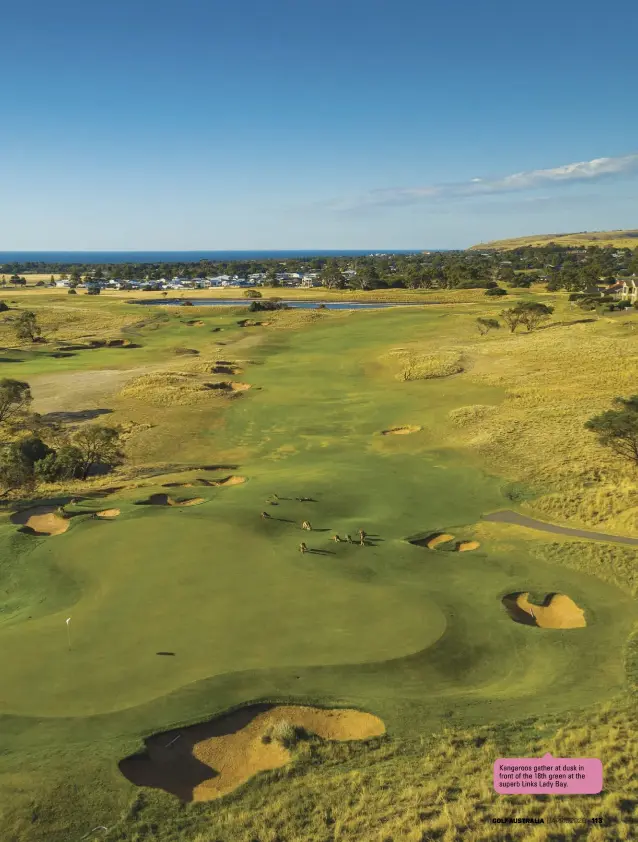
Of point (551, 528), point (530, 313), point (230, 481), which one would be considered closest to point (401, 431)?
point (230, 481)

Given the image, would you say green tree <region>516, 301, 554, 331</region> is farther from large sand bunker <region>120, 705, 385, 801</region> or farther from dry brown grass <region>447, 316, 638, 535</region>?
large sand bunker <region>120, 705, 385, 801</region>

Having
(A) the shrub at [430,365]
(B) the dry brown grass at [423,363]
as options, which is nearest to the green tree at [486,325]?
(B) the dry brown grass at [423,363]

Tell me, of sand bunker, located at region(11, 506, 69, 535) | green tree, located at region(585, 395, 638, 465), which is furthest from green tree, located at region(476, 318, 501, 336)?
sand bunker, located at region(11, 506, 69, 535)

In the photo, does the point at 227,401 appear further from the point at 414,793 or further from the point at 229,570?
the point at 414,793

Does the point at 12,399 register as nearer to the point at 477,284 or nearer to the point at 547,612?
the point at 547,612

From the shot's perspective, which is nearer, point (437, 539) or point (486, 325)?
point (437, 539)

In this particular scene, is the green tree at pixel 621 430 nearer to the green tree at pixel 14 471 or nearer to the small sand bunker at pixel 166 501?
the small sand bunker at pixel 166 501

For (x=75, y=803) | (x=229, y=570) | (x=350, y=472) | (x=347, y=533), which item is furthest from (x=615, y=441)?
(x=75, y=803)
